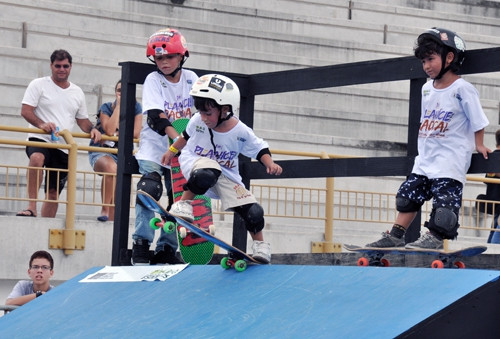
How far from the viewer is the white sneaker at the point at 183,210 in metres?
6.71

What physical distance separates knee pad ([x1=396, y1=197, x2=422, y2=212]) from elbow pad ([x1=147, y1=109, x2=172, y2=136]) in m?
1.77

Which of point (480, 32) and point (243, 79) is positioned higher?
point (480, 32)

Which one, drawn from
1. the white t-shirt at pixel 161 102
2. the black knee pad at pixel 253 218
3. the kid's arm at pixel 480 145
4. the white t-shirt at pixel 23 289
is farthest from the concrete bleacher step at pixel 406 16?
the kid's arm at pixel 480 145

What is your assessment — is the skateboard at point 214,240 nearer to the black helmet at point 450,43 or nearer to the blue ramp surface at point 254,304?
the blue ramp surface at point 254,304

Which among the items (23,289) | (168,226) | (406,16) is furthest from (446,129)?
(406,16)

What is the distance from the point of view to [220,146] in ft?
23.2

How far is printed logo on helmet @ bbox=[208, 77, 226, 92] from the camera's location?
270 inches

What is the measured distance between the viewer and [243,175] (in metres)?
7.92

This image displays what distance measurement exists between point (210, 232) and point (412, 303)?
2.23m

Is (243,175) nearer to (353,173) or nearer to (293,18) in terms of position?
(353,173)

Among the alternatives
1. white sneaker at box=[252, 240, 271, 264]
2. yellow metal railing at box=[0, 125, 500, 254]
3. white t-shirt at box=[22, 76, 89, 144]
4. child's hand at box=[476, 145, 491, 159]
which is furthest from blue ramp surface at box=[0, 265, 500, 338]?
white t-shirt at box=[22, 76, 89, 144]

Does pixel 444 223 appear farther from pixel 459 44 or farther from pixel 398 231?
pixel 459 44

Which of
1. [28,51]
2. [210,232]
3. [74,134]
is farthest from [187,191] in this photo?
[28,51]

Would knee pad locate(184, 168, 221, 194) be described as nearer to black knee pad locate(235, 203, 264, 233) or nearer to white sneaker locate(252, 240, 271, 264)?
black knee pad locate(235, 203, 264, 233)
